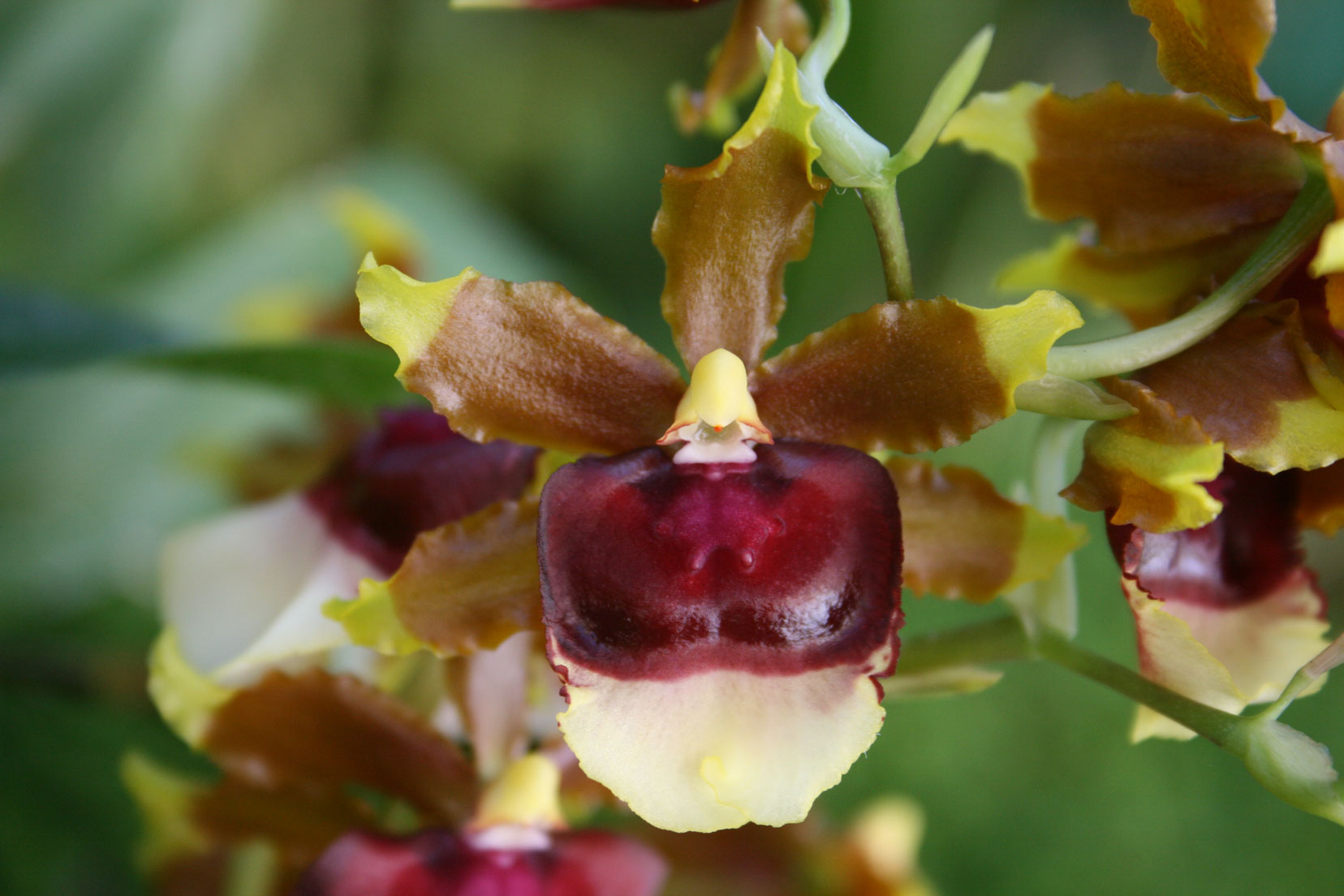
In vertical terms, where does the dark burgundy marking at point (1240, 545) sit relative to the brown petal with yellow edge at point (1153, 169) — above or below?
below

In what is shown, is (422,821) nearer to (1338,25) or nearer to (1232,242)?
(1232,242)

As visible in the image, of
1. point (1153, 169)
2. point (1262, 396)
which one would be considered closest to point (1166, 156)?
point (1153, 169)

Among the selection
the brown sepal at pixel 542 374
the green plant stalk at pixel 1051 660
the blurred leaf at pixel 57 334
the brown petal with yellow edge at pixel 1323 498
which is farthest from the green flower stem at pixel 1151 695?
the blurred leaf at pixel 57 334

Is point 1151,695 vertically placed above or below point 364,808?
above

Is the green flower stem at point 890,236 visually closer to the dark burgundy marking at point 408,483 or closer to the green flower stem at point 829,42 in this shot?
the green flower stem at point 829,42

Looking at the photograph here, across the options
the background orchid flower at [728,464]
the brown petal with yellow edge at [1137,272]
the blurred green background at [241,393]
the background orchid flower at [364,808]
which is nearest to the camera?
the background orchid flower at [728,464]

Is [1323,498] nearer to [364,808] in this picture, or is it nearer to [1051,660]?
[1051,660]

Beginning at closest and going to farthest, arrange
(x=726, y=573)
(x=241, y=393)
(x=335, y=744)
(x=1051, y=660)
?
(x=726, y=573) → (x=1051, y=660) → (x=335, y=744) → (x=241, y=393)

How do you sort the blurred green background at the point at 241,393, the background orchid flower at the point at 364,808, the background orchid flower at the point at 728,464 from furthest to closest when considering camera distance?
the blurred green background at the point at 241,393 < the background orchid flower at the point at 364,808 < the background orchid flower at the point at 728,464
